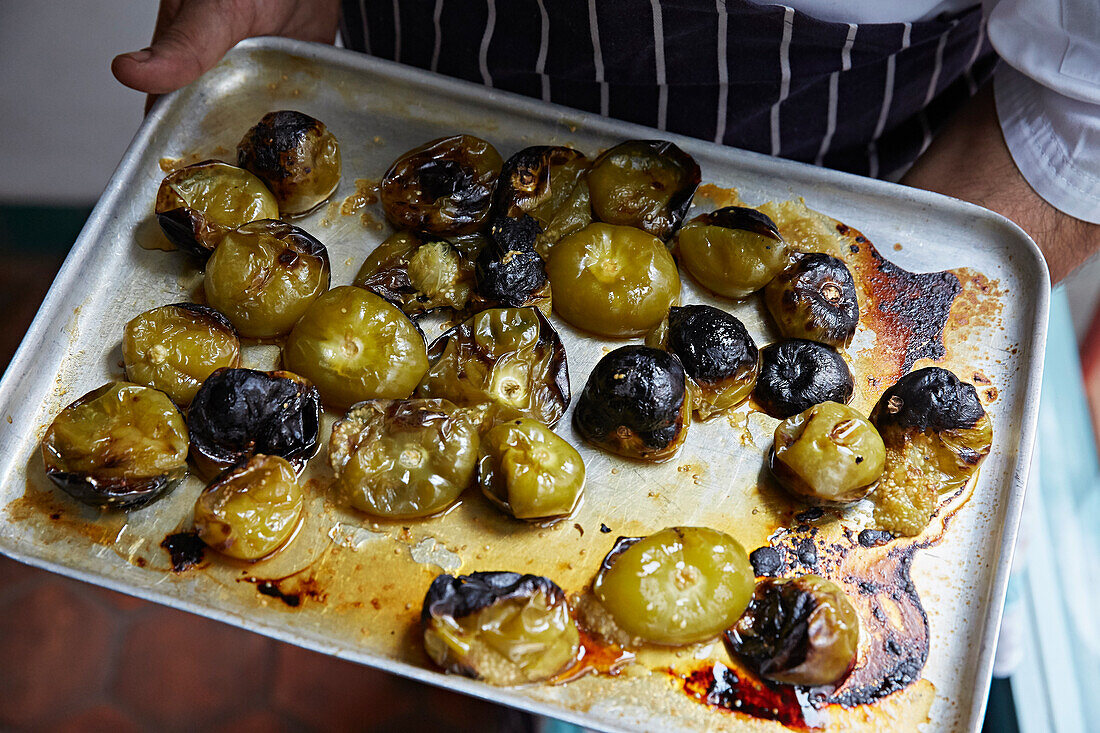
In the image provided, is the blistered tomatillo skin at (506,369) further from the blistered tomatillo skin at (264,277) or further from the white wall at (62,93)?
the white wall at (62,93)

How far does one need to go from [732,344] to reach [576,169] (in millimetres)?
436

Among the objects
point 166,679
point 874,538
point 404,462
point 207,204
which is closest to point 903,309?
point 874,538

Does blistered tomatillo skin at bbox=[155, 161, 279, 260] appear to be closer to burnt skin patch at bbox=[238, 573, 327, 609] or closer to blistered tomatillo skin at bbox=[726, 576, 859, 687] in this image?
burnt skin patch at bbox=[238, 573, 327, 609]

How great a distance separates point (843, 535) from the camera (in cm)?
138

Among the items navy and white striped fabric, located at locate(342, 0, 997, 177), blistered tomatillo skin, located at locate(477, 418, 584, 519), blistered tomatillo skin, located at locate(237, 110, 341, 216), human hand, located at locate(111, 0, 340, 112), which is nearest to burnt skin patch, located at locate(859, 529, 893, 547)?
blistered tomatillo skin, located at locate(477, 418, 584, 519)

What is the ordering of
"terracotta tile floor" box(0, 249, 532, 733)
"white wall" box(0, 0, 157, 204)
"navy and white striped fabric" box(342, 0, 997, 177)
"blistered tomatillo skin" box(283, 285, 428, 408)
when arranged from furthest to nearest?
"white wall" box(0, 0, 157, 204), "terracotta tile floor" box(0, 249, 532, 733), "navy and white striped fabric" box(342, 0, 997, 177), "blistered tomatillo skin" box(283, 285, 428, 408)

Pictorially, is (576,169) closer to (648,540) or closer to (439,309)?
(439,309)

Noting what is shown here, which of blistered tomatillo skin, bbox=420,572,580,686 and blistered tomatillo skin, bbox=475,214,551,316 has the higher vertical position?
blistered tomatillo skin, bbox=475,214,551,316

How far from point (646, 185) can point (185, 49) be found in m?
0.86

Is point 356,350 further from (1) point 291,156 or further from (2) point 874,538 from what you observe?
(2) point 874,538

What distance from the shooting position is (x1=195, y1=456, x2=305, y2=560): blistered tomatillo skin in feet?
4.18

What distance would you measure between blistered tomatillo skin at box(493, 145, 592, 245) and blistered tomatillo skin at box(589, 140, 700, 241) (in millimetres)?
36

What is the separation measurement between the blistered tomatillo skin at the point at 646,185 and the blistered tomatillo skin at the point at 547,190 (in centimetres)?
4

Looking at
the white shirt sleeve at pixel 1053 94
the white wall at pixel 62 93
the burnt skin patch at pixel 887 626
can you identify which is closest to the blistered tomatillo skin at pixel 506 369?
the burnt skin patch at pixel 887 626
